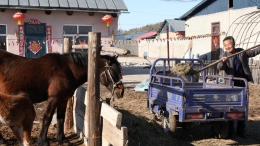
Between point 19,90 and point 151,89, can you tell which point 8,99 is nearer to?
point 19,90

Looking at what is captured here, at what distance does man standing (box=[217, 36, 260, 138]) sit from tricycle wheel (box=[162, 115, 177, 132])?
1197 mm

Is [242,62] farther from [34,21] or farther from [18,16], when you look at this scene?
[34,21]

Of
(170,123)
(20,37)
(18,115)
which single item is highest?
(20,37)

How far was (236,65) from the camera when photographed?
7.44 metres

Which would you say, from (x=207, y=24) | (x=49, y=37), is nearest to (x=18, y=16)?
(x=49, y=37)

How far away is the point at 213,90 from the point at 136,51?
43343mm

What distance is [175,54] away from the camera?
33.7 m

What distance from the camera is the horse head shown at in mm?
6281

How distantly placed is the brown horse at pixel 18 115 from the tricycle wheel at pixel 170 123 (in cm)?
315

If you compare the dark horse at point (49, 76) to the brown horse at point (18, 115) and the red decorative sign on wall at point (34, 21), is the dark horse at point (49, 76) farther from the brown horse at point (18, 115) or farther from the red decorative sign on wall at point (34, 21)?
the red decorative sign on wall at point (34, 21)

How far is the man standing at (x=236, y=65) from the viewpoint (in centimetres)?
724

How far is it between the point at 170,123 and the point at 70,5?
11.3 m

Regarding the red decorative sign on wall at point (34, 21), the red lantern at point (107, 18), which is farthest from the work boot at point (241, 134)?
the red decorative sign on wall at point (34, 21)

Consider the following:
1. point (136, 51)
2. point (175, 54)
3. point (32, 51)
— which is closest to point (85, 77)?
point (32, 51)
